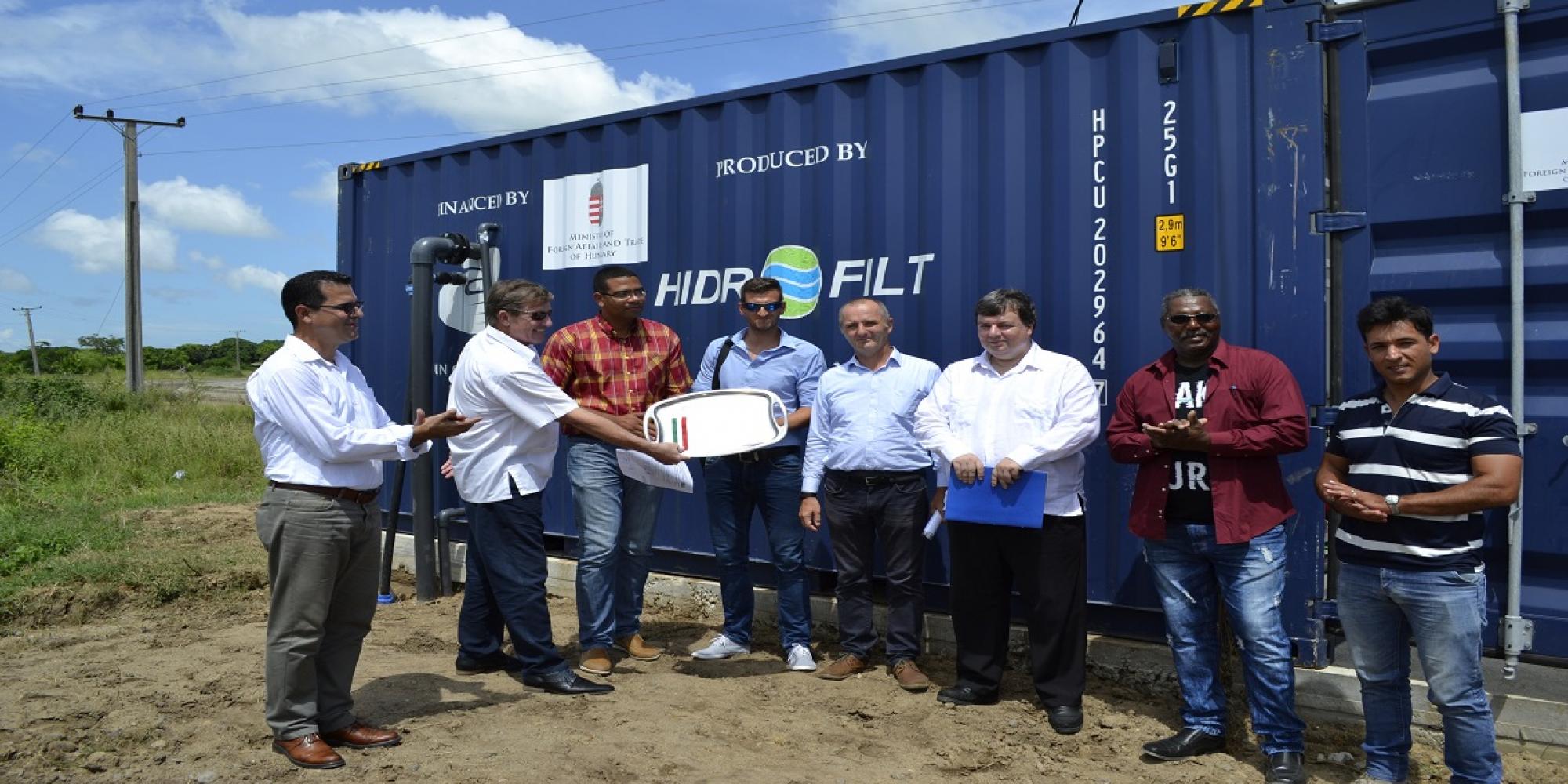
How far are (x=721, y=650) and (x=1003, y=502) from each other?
1663 millimetres

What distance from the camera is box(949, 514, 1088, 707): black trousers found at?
4.03 m

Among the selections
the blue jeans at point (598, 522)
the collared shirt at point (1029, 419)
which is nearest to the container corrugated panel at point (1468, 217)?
the collared shirt at point (1029, 419)

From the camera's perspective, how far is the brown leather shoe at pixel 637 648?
4969mm

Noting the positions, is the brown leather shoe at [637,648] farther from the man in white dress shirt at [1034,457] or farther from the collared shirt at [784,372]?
the man in white dress shirt at [1034,457]

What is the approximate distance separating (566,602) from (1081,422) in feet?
11.1

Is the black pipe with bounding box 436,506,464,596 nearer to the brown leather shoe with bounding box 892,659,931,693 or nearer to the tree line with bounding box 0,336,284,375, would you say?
the brown leather shoe with bounding box 892,659,931,693

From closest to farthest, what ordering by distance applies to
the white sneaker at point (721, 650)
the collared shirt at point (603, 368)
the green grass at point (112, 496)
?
the collared shirt at point (603, 368) → the white sneaker at point (721, 650) → the green grass at point (112, 496)

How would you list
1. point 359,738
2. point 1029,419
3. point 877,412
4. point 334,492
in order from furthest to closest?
point 877,412
point 1029,419
point 359,738
point 334,492

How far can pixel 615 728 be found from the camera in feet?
12.9

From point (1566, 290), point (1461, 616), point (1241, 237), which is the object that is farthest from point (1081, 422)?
point (1566, 290)

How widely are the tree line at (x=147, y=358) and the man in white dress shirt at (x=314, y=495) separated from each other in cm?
3328

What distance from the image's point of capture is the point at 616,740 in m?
3.78

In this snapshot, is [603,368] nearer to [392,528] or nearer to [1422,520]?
[392,528]

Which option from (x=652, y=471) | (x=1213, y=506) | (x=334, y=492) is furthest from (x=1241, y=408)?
(x=334, y=492)
